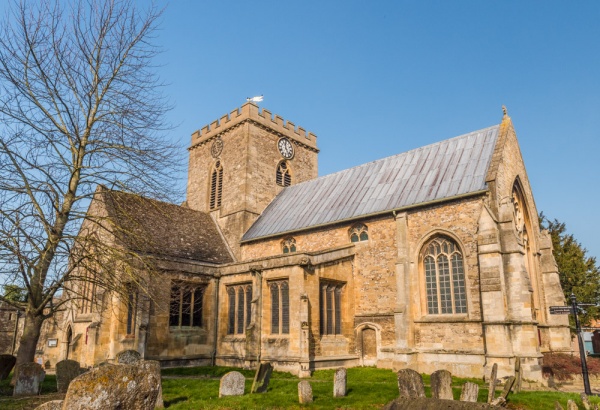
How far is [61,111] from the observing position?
13.0 metres

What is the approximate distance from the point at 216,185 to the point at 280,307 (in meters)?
15.0

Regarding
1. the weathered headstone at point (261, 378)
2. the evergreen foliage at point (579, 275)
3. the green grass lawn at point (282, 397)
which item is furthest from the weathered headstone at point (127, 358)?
the evergreen foliage at point (579, 275)

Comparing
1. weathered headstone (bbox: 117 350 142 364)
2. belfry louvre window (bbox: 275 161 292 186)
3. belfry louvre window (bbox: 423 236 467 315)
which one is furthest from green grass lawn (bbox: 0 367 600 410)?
belfry louvre window (bbox: 275 161 292 186)

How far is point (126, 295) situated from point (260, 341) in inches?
332

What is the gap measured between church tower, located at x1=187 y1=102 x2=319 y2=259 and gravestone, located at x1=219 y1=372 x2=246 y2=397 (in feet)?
51.0

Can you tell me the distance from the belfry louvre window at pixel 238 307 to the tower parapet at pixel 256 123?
1342 centimetres

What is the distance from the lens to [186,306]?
22.4 metres

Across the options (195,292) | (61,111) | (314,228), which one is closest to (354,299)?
(314,228)

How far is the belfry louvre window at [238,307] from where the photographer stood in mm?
21938

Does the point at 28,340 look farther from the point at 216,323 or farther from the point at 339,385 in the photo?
the point at 216,323

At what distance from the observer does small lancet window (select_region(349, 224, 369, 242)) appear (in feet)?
74.0

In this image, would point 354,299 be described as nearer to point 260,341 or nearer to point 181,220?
point 260,341

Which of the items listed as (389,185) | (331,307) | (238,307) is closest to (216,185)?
(238,307)

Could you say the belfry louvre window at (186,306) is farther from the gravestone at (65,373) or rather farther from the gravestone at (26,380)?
the gravestone at (26,380)
